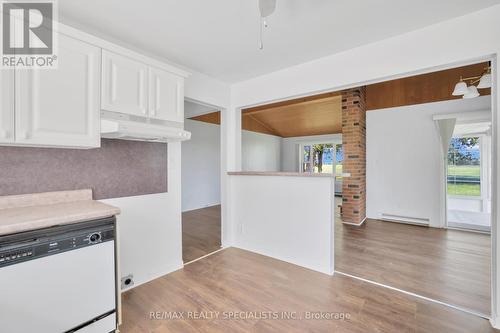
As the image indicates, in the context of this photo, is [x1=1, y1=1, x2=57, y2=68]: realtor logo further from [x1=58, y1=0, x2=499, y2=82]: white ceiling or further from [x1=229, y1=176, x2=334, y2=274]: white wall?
[x1=229, y1=176, x2=334, y2=274]: white wall

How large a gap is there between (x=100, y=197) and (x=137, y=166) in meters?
0.44

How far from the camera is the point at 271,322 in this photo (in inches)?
Result: 70.1

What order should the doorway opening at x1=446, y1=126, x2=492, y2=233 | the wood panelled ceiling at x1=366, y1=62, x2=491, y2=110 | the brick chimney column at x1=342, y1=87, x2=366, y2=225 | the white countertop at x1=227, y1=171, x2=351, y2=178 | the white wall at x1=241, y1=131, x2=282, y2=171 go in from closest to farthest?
the white countertop at x1=227, y1=171, x2=351, y2=178 < the wood panelled ceiling at x1=366, y1=62, x2=491, y2=110 < the doorway opening at x1=446, y1=126, x2=492, y2=233 < the brick chimney column at x1=342, y1=87, x2=366, y2=225 < the white wall at x1=241, y1=131, x2=282, y2=171

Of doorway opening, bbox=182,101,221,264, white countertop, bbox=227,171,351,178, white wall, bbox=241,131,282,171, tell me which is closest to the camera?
white countertop, bbox=227,171,351,178

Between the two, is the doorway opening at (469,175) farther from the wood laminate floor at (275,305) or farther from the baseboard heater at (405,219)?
the wood laminate floor at (275,305)

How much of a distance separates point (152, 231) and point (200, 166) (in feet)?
12.3

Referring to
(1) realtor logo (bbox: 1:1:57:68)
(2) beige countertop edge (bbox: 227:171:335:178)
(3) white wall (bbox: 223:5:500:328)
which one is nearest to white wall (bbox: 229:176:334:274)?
(2) beige countertop edge (bbox: 227:171:335:178)

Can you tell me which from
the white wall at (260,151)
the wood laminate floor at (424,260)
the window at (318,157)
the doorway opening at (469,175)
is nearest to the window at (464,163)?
the doorway opening at (469,175)

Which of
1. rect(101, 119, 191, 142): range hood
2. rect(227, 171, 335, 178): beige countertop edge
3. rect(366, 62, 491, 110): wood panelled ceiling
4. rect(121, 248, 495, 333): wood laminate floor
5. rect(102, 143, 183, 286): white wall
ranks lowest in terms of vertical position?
rect(121, 248, 495, 333): wood laminate floor

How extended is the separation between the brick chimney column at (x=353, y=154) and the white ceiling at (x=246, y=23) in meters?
2.35

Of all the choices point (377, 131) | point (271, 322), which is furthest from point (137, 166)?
point (377, 131)

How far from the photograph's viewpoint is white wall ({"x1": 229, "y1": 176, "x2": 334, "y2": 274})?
2.58m

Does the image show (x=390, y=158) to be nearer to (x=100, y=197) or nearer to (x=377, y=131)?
(x=377, y=131)

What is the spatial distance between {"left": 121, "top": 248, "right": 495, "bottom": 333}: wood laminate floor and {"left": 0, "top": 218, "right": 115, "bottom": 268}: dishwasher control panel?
837 millimetres
